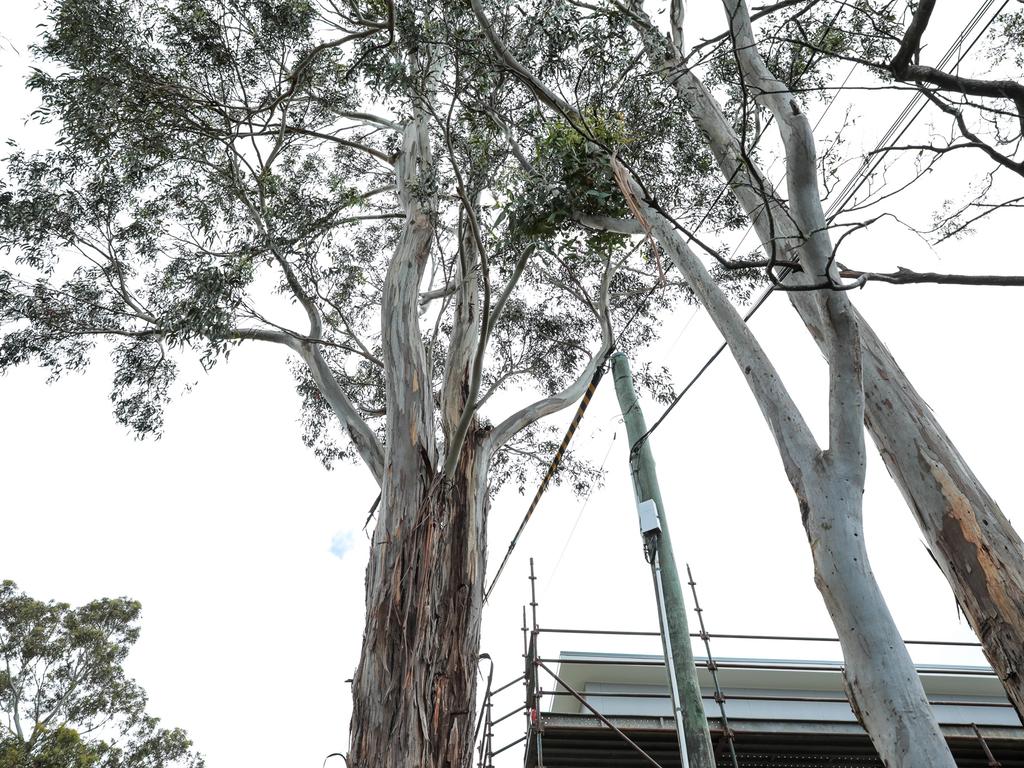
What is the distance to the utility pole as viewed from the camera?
3672 mm

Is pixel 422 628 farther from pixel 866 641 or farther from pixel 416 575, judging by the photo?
pixel 866 641

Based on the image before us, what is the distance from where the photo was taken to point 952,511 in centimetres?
362

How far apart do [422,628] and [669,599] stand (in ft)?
6.77

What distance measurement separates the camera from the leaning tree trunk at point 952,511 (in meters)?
3.27

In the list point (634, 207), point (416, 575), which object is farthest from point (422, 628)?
point (634, 207)

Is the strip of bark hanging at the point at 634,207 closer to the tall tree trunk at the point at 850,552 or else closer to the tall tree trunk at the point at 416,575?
the tall tree trunk at the point at 850,552

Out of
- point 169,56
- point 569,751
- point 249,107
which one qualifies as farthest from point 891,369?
point 169,56

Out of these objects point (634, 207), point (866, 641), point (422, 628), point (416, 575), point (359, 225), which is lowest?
point (866, 641)

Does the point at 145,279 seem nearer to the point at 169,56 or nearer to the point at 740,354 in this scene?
the point at 169,56

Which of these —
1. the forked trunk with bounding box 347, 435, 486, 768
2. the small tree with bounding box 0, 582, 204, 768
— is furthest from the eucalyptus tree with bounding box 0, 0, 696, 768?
the small tree with bounding box 0, 582, 204, 768

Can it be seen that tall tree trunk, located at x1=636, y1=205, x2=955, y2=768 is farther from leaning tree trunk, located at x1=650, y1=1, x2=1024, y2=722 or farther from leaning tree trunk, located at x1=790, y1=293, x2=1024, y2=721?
leaning tree trunk, located at x1=790, y1=293, x2=1024, y2=721

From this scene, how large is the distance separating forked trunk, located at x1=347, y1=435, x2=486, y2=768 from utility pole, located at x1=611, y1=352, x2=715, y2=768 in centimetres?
181

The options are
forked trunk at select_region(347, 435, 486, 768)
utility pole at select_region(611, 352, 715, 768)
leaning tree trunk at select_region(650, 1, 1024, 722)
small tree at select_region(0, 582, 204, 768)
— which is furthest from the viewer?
small tree at select_region(0, 582, 204, 768)

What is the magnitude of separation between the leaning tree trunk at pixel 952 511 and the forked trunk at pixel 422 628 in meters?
3.27
